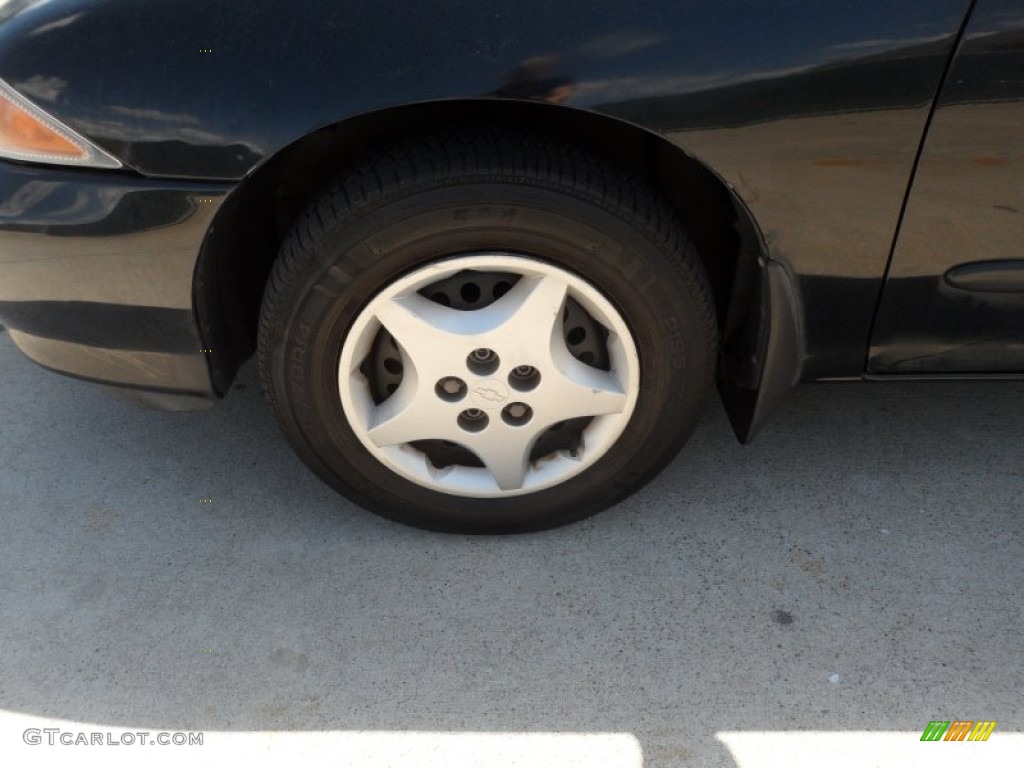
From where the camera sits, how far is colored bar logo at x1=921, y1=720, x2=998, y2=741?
172 cm

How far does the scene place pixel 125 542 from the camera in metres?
2.21

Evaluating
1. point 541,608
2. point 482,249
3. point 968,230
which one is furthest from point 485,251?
point 968,230

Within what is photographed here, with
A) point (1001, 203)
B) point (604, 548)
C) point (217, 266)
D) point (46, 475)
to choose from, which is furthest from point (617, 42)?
point (46, 475)

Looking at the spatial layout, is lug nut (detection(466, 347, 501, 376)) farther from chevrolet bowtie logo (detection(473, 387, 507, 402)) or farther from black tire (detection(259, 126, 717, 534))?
black tire (detection(259, 126, 717, 534))

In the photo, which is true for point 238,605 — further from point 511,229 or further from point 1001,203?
point 1001,203

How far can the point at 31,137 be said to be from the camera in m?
1.73

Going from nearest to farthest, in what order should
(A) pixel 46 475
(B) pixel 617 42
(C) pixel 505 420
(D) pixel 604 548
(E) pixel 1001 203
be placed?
1. (B) pixel 617 42
2. (E) pixel 1001 203
3. (C) pixel 505 420
4. (D) pixel 604 548
5. (A) pixel 46 475

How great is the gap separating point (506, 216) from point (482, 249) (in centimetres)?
9

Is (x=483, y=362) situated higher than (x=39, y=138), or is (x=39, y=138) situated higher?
(x=39, y=138)

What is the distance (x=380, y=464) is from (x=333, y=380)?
235 mm

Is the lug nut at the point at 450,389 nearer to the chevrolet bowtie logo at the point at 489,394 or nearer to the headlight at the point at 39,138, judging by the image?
the chevrolet bowtie logo at the point at 489,394

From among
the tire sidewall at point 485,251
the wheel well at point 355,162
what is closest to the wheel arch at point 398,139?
the wheel well at point 355,162
